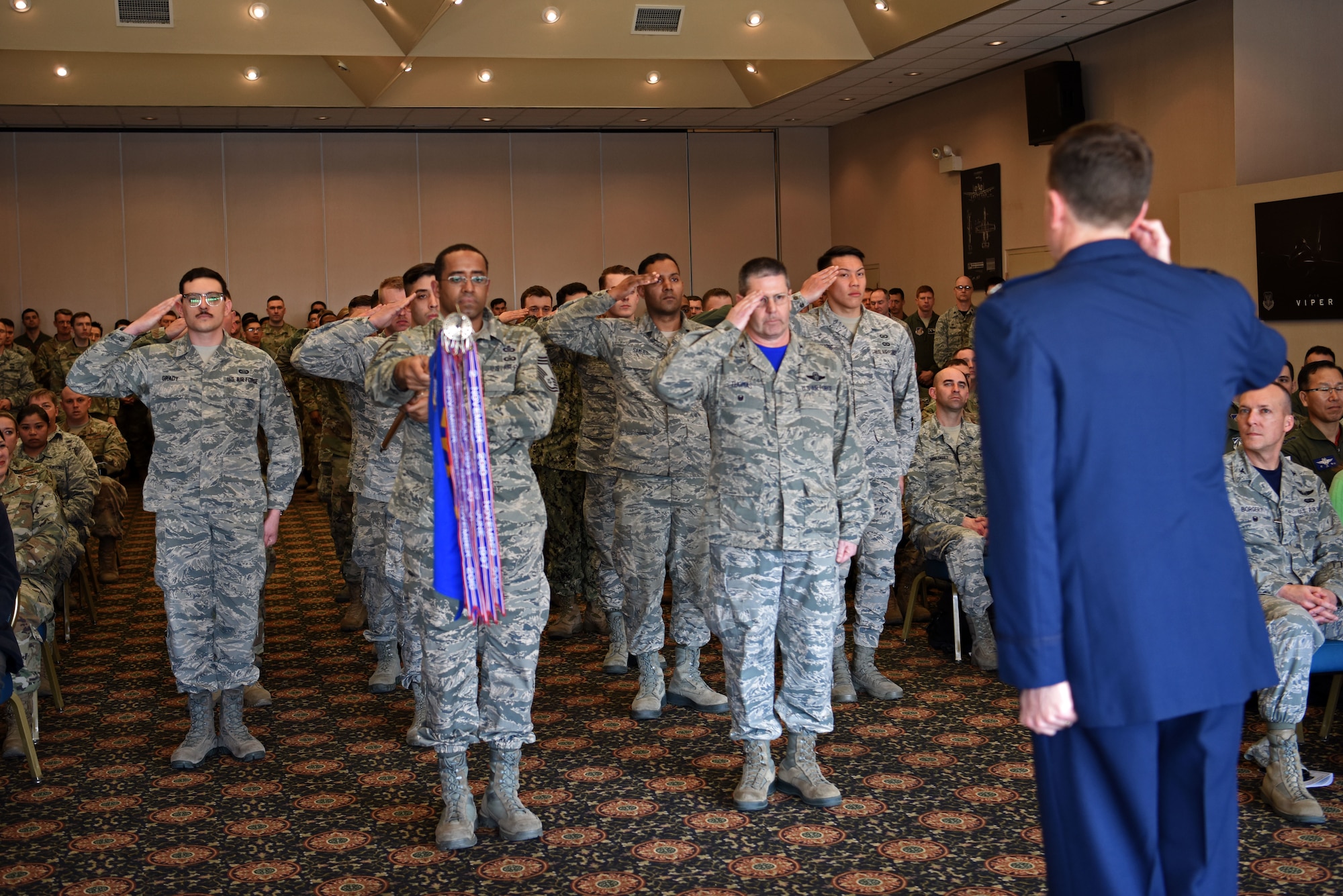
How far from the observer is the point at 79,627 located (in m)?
6.70

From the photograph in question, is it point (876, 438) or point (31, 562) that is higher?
point (876, 438)

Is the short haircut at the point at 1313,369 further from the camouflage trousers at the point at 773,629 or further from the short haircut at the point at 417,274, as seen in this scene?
the short haircut at the point at 417,274

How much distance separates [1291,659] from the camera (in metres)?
3.73

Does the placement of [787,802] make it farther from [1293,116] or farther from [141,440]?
[141,440]

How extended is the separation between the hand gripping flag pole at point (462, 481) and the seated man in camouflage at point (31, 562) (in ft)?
6.10

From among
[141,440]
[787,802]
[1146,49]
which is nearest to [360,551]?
[787,802]

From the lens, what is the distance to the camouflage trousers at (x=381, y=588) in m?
4.67

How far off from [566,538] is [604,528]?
0.95 metres

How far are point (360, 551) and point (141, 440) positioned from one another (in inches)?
365

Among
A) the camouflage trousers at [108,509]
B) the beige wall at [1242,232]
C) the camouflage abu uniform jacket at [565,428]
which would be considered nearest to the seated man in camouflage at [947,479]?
the camouflage abu uniform jacket at [565,428]

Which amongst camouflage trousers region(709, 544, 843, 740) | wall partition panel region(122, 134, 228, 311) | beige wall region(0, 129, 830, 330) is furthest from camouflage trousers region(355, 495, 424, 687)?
wall partition panel region(122, 134, 228, 311)

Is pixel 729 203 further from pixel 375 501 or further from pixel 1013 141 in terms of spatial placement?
pixel 375 501

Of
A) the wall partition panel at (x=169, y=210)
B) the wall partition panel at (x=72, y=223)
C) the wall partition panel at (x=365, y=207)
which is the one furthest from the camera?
the wall partition panel at (x=365, y=207)

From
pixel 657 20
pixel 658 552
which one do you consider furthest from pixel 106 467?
pixel 657 20
